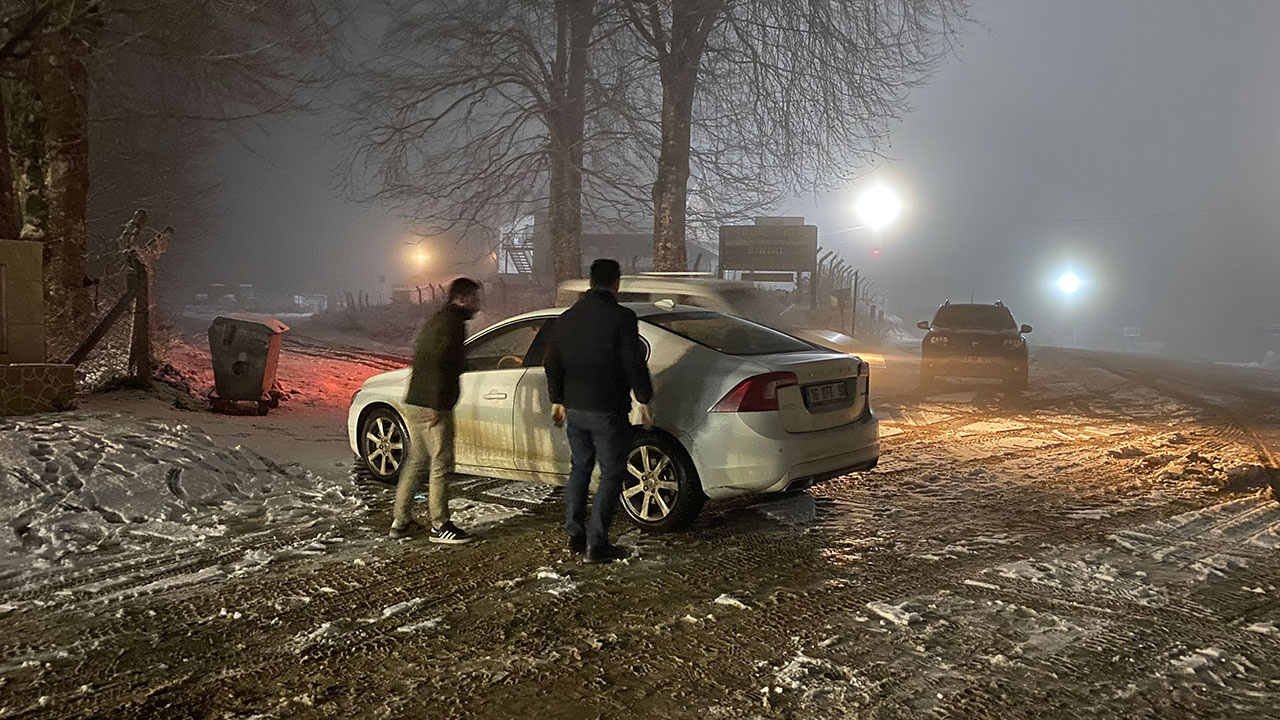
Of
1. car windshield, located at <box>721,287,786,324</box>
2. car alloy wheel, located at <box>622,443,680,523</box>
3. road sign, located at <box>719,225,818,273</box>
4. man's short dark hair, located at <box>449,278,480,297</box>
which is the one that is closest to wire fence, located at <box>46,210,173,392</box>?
man's short dark hair, located at <box>449,278,480,297</box>

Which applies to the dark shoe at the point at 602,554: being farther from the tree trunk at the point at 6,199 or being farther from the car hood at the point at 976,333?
the car hood at the point at 976,333

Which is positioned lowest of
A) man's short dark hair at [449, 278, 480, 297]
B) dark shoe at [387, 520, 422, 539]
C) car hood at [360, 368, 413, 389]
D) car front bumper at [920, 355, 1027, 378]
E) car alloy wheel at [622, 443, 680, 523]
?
dark shoe at [387, 520, 422, 539]

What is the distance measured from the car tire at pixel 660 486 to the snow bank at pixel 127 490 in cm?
219

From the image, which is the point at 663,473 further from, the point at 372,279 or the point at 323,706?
the point at 372,279

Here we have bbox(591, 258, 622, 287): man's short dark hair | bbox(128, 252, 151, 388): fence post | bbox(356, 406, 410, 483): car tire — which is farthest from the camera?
bbox(128, 252, 151, 388): fence post

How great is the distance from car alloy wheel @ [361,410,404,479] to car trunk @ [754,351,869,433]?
315 cm

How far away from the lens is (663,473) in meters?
5.61

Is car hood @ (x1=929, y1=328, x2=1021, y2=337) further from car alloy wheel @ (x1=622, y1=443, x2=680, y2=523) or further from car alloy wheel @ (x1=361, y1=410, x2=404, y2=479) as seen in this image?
car alloy wheel @ (x1=361, y1=410, x2=404, y2=479)

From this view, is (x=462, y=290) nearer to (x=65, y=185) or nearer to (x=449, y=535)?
(x=449, y=535)

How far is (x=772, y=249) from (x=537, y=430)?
79.6 feet

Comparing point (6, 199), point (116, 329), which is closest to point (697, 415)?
point (6, 199)

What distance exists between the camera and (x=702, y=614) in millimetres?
4078

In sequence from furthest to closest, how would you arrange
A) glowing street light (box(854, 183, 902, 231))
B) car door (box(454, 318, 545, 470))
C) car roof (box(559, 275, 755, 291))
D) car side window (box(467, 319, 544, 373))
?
glowing street light (box(854, 183, 902, 231))
car roof (box(559, 275, 755, 291))
car side window (box(467, 319, 544, 373))
car door (box(454, 318, 545, 470))

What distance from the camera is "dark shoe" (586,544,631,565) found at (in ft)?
16.2
